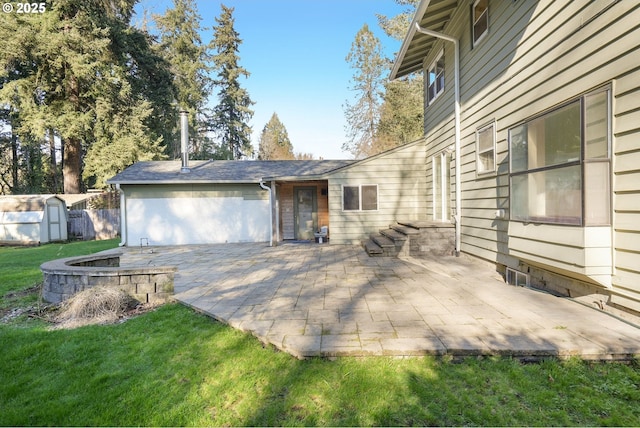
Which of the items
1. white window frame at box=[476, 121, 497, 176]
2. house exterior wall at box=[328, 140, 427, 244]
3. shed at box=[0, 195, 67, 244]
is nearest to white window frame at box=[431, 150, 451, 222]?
house exterior wall at box=[328, 140, 427, 244]

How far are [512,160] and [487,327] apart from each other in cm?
254

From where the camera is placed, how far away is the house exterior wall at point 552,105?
2820 mm

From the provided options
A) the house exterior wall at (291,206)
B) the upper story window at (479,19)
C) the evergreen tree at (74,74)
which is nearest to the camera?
the upper story window at (479,19)

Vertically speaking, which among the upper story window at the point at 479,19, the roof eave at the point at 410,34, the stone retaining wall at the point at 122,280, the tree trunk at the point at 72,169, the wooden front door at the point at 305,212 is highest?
the roof eave at the point at 410,34

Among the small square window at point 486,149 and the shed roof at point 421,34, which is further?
the shed roof at point 421,34

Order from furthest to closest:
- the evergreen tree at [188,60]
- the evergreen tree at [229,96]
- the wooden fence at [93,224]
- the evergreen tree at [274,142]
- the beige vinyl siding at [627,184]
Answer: the evergreen tree at [274,142]
the evergreen tree at [229,96]
the evergreen tree at [188,60]
the wooden fence at [93,224]
the beige vinyl siding at [627,184]

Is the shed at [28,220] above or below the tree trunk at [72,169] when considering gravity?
below

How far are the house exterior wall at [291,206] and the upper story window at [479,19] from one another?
6.84 metres

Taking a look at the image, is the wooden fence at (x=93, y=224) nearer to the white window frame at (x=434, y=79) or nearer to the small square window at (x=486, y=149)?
the white window frame at (x=434, y=79)

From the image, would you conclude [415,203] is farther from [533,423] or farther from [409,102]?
[409,102]

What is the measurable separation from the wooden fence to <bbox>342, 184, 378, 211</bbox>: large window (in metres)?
12.2

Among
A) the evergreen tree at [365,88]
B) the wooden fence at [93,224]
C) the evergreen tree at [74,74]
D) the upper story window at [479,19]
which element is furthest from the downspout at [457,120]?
the evergreen tree at [74,74]

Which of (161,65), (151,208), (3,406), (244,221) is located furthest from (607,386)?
(161,65)

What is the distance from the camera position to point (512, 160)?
4.27 m
